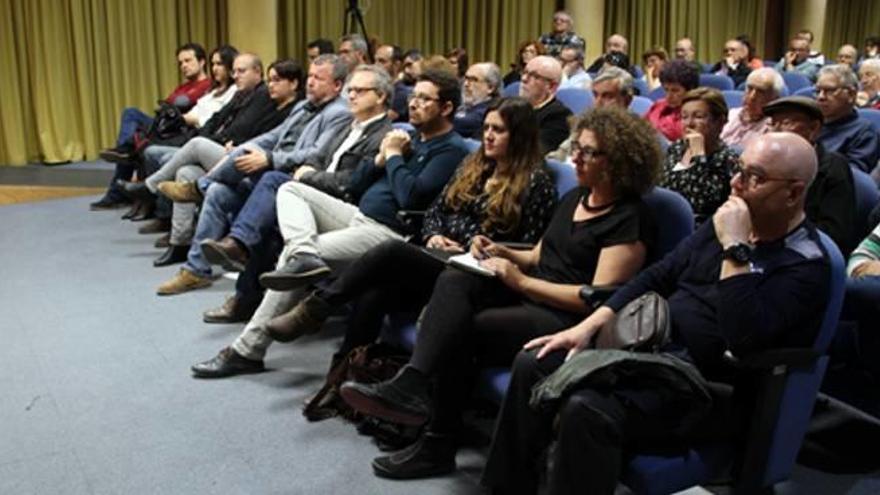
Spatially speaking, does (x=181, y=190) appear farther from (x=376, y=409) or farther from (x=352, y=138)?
(x=376, y=409)

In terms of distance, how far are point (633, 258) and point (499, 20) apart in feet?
24.5

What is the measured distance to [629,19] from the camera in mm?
10359

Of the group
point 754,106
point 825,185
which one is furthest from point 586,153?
point 754,106

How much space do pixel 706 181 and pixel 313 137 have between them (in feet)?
6.10

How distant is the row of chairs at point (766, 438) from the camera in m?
1.74

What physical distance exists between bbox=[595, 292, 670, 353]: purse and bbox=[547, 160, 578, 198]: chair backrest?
28.0 inches

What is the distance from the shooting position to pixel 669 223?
225cm

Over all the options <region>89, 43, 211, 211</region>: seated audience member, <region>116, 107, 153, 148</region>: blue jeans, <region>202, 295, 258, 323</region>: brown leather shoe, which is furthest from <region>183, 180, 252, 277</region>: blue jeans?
<region>116, 107, 153, 148</region>: blue jeans

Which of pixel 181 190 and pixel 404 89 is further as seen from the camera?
pixel 404 89

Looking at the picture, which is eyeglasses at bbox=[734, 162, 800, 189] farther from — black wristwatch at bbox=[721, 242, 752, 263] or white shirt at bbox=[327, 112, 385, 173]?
white shirt at bbox=[327, 112, 385, 173]

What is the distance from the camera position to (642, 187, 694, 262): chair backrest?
2.24m

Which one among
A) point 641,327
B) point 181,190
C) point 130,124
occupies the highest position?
point 641,327

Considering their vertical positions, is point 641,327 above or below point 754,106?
below

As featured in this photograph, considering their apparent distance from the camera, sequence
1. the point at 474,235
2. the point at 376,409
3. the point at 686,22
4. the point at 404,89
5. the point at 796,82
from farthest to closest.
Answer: the point at 686,22
the point at 796,82
the point at 404,89
the point at 474,235
the point at 376,409
